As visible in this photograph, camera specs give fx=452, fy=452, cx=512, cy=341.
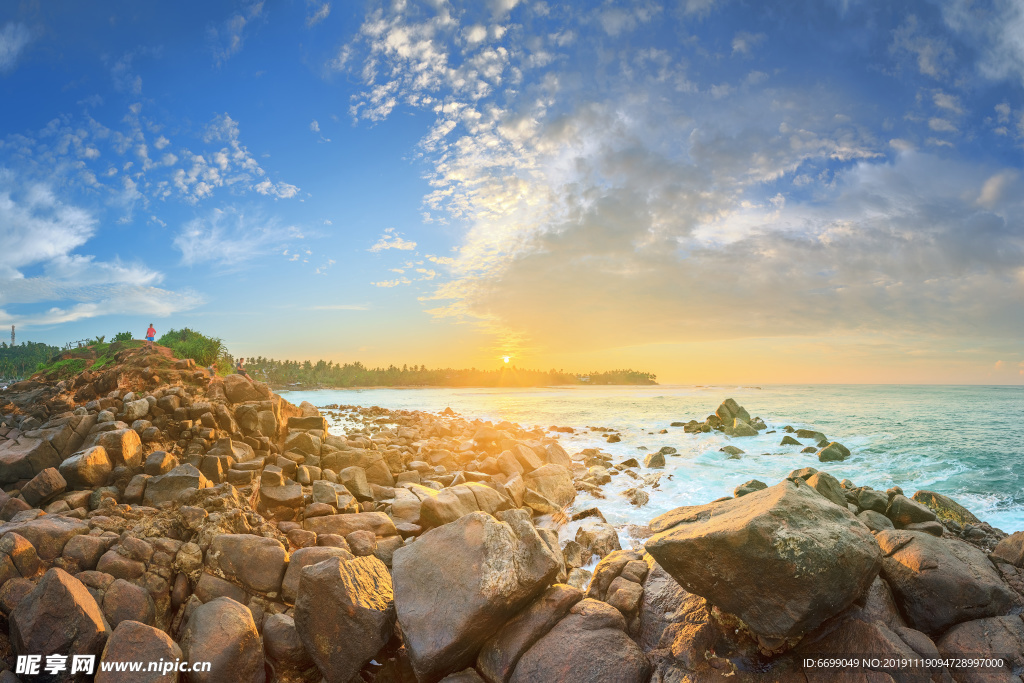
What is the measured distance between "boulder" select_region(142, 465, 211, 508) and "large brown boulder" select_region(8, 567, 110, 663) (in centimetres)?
294

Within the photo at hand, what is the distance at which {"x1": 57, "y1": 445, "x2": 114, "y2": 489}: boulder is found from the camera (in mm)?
8289

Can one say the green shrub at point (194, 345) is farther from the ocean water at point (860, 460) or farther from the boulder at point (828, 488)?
the boulder at point (828, 488)

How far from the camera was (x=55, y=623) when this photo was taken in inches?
197

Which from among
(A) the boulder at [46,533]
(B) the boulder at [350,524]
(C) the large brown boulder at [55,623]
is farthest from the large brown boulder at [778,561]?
(A) the boulder at [46,533]

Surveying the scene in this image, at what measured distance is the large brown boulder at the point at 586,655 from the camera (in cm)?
483

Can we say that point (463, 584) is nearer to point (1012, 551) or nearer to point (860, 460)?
point (1012, 551)

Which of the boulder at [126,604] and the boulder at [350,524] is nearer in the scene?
the boulder at [126,604]

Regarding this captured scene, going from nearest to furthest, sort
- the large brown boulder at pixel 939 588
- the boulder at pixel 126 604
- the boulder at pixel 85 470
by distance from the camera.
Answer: the large brown boulder at pixel 939 588
the boulder at pixel 126 604
the boulder at pixel 85 470

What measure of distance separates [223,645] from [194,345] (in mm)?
22308

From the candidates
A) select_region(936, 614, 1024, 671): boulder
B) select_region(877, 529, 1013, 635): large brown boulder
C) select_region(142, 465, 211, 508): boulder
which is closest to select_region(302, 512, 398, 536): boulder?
select_region(142, 465, 211, 508): boulder

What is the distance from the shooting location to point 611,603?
5.83 m

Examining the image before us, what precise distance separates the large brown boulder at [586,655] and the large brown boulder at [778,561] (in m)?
1.05

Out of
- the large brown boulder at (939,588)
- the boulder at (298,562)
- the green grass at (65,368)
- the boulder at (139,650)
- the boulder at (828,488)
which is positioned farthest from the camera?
the green grass at (65,368)

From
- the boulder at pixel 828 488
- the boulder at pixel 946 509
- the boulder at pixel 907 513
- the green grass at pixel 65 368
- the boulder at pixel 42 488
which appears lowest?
the boulder at pixel 946 509
